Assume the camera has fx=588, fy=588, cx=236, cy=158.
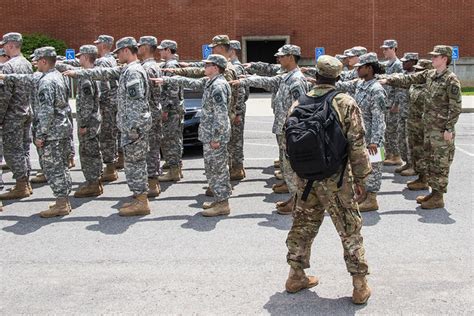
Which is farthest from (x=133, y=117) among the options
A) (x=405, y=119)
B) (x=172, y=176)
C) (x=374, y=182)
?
(x=405, y=119)

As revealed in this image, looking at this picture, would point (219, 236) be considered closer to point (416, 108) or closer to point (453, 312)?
point (453, 312)

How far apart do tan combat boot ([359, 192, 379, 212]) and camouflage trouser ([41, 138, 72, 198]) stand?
368cm

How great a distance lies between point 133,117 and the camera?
23.2 feet

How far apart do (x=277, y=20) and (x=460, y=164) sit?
18.1 metres

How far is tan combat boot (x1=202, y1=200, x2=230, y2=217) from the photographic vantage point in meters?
7.21

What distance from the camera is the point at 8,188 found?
30.0 ft

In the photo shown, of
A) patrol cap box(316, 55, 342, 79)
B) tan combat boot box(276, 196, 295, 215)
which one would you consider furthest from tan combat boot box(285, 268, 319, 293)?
tan combat boot box(276, 196, 295, 215)

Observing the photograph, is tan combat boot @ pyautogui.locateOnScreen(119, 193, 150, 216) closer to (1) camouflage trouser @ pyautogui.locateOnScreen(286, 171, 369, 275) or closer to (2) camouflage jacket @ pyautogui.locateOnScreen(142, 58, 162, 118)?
(2) camouflage jacket @ pyautogui.locateOnScreen(142, 58, 162, 118)

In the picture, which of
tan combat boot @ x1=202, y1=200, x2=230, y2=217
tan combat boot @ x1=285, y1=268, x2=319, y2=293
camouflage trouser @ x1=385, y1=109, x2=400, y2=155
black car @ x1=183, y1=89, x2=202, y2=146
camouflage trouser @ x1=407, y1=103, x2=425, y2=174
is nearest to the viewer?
tan combat boot @ x1=285, y1=268, x2=319, y2=293

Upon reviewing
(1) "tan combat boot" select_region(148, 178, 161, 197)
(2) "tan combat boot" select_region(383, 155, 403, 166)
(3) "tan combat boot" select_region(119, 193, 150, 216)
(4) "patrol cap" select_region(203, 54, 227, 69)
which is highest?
(4) "patrol cap" select_region(203, 54, 227, 69)

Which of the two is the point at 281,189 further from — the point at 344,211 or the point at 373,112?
the point at 344,211

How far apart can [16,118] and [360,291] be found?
577cm

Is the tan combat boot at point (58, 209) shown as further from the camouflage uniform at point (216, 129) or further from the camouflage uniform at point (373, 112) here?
the camouflage uniform at point (373, 112)

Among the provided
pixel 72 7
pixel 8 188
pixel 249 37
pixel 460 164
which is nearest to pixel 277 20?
pixel 249 37
